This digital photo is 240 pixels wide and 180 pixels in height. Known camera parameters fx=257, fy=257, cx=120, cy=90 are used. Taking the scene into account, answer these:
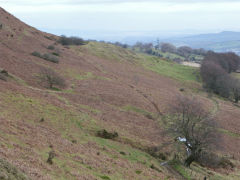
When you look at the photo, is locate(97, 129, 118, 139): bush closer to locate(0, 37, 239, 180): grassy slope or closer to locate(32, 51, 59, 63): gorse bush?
locate(0, 37, 239, 180): grassy slope

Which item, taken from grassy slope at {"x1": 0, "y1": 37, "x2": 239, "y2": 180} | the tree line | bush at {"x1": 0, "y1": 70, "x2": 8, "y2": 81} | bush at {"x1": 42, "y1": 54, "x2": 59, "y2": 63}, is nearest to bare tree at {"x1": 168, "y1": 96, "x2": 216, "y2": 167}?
grassy slope at {"x1": 0, "y1": 37, "x2": 239, "y2": 180}

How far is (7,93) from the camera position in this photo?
105 feet

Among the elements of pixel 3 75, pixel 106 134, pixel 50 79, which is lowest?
pixel 106 134

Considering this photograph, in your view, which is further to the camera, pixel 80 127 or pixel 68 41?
pixel 68 41

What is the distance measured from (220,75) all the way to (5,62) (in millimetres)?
86477

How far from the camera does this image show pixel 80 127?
99.4 feet

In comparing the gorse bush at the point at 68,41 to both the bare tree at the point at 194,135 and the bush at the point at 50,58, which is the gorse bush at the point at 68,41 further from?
the bare tree at the point at 194,135

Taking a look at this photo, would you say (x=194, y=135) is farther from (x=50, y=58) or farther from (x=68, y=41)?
(x=68, y=41)

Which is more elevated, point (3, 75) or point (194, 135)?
point (3, 75)

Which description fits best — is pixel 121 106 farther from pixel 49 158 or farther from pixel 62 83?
pixel 49 158

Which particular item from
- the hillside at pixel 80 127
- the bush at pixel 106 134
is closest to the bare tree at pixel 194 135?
the hillside at pixel 80 127

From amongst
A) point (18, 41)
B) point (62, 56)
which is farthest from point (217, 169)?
point (18, 41)

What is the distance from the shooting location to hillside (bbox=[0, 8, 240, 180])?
17688 millimetres

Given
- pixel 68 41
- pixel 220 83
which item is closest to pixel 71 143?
pixel 68 41
